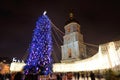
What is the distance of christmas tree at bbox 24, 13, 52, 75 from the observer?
52.0 feet

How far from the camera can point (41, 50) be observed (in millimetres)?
16859

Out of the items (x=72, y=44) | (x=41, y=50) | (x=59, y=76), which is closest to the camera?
(x=59, y=76)

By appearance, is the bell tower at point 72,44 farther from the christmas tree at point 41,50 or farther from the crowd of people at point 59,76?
the crowd of people at point 59,76

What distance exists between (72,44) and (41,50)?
17.8m

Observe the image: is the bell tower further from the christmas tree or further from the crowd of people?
the crowd of people

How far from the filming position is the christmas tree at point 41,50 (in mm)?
15861

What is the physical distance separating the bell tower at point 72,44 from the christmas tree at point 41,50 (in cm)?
1562

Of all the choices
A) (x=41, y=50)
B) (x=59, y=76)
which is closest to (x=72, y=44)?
(x=41, y=50)

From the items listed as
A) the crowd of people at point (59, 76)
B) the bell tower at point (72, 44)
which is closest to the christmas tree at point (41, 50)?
the crowd of people at point (59, 76)

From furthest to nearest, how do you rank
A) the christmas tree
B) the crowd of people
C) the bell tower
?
1. the bell tower
2. the christmas tree
3. the crowd of people

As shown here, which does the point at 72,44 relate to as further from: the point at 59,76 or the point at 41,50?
the point at 59,76

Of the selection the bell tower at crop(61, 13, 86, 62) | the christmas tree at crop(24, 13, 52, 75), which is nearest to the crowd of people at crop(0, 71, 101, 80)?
the christmas tree at crop(24, 13, 52, 75)

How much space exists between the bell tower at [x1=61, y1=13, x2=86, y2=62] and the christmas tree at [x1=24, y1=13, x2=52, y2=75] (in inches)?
615

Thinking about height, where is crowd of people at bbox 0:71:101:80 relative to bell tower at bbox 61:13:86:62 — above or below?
below
